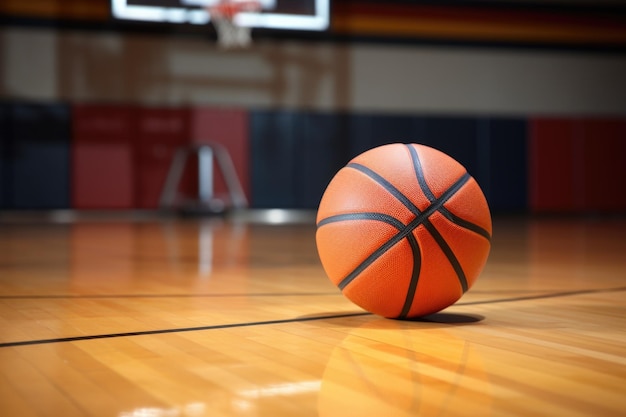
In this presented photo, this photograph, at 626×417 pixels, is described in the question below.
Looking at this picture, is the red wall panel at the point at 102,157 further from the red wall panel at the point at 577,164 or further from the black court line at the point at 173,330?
the black court line at the point at 173,330

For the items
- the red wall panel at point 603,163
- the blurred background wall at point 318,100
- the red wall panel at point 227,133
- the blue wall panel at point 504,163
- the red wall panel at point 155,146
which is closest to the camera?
the blurred background wall at point 318,100

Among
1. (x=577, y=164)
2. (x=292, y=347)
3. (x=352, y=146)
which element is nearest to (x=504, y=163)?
(x=577, y=164)

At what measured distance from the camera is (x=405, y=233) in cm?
231

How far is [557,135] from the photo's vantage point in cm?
1233

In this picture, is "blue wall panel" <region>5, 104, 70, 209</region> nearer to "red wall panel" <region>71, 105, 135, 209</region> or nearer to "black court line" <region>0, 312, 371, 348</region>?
"red wall panel" <region>71, 105, 135, 209</region>

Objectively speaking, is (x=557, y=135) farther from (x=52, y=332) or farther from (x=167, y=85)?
(x=52, y=332)

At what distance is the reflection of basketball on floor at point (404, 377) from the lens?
56.4 inches

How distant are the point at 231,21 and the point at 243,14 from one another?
0.55 ft

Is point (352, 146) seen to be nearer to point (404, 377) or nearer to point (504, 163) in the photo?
point (504, 163)

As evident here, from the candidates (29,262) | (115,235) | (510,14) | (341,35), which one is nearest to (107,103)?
(341,35)

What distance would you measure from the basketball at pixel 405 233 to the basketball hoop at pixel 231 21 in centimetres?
773

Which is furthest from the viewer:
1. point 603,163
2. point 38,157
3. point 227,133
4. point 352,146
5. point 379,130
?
point 603,163

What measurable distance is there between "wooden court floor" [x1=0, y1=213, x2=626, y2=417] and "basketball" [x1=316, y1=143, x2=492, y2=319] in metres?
0.10

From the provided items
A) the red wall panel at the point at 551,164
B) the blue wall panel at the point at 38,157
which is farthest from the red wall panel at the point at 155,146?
the red wall panel at the point at 551,164
